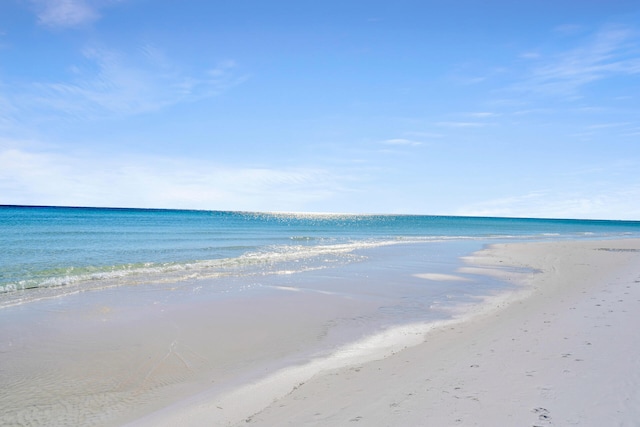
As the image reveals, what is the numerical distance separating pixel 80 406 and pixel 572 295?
14442mm

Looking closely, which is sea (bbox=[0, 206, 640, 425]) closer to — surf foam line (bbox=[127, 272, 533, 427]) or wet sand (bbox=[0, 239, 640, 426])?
wet sand (bbox=[0, 239, 640, 426])

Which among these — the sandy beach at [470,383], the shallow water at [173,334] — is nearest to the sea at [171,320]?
the shallow water at [173,334]

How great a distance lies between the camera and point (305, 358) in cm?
830

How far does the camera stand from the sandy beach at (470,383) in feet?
16.8

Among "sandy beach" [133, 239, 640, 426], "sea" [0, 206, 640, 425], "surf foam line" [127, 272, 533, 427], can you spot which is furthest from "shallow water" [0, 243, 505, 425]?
"sandy beach" [133, 239, 640, 426]

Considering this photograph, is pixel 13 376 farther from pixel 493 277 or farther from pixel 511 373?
pixel 493 277

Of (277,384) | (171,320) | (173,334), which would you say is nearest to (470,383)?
(277,384)

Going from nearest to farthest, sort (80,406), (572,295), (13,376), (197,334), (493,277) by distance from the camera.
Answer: (80,406), (13,376), (197,334), (572,295), (493,277)

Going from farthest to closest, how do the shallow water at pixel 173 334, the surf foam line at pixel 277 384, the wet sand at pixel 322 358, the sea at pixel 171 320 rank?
the sea at pixel 171 320
the shallow water at pixel 173 334
the surf foam line at pixel 277 384
the wet sand at pixel 322 358

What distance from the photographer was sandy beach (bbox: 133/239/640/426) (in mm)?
5121

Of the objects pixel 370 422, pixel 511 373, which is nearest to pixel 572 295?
pixel 511 373

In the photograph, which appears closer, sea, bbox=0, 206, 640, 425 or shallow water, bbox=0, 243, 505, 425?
shallow water, bbox=0, 243, 505, 425

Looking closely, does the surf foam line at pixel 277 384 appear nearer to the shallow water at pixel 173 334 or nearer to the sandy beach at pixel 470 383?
the sandy beach at pixel 470 383

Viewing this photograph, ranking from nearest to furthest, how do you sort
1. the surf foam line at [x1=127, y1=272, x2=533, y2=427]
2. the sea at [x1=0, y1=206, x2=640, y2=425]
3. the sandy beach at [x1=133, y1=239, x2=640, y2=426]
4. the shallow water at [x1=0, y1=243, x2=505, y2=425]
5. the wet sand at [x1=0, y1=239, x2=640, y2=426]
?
the sandy beach at [x1=133, y1=239, x2=640, y2=426], the wet sand at [x1=0, y1=239, x2=640, y2=426], the surf foam line at [x1=127, y1=272, x2=533, y2=427], the shallow water at [x1=0, y1=243, x2=505, y2=425], the sea at [x1=0, y1=206, x2=640, y2=425]
